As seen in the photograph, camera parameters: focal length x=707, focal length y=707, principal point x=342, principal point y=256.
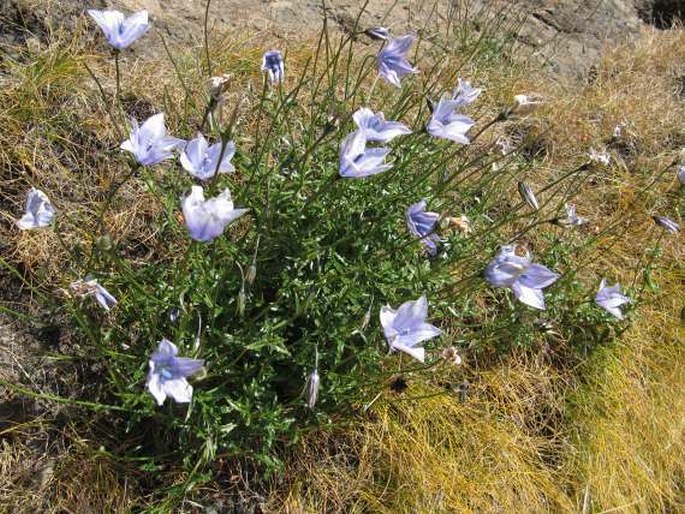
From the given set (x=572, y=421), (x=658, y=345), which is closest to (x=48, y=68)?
(x=572, y=421)

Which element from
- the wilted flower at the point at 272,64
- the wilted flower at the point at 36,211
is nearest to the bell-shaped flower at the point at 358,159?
the wilted flower at the point at 272,64

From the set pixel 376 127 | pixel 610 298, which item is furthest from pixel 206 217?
pixel 610 298

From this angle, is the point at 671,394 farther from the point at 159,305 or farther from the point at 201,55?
Result: the point at 201,55

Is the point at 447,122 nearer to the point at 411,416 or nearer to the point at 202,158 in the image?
the point at 202,158

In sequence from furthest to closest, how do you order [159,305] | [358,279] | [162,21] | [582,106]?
[582,106], [162,21], [358,279], [159,305]

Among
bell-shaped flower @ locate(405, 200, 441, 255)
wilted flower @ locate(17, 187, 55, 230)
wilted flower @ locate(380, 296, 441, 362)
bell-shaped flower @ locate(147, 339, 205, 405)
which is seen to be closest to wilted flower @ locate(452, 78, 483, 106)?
bell-shaped flower @ locate(405, 200, 441, 255)

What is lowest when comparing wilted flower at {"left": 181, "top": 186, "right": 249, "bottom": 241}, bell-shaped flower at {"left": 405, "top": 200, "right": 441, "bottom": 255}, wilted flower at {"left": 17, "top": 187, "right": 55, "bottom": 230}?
wilted flower at {"left": 17, "top": 187, "right": 55, "bottom": 230}

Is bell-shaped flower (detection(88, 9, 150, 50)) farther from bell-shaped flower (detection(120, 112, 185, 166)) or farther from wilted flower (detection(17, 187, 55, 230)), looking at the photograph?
wilted flower (detection(17, 187, 55, 230))
